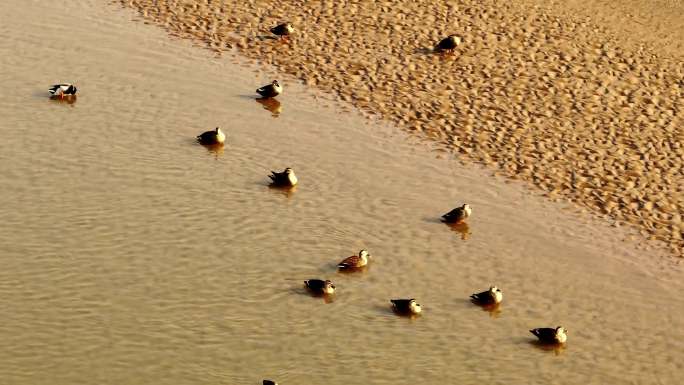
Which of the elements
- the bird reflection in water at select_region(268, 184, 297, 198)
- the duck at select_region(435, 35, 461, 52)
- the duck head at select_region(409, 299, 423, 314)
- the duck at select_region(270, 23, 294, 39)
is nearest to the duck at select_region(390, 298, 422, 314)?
the duck head at select_region(409, 299, 423, 314)

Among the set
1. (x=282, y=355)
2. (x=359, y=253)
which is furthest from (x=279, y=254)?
(x=282, y=355)

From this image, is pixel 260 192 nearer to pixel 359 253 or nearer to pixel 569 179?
pixel 359 253

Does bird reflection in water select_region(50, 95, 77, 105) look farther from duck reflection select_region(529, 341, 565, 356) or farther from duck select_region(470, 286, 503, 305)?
duck reflection select_region(529, 341, 565, 356)

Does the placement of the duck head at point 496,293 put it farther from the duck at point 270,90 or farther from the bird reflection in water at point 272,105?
the duck at point 270,90

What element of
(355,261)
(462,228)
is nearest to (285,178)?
(355,261)

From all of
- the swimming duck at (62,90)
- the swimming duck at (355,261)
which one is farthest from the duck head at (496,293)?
the swimming duck at (62,90)

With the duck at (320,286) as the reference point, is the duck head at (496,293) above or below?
above

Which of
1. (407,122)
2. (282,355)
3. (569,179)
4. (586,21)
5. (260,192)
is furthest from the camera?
(586,21)
